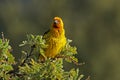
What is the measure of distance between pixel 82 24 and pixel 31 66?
28.2m

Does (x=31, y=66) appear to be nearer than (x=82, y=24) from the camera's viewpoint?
Yes

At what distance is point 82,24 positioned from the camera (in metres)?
33.8

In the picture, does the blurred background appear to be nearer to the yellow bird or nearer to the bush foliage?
the yellow bird

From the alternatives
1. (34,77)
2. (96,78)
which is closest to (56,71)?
(34,77)

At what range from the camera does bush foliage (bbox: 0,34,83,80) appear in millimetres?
5539

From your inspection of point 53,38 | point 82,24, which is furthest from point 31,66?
point 82,24

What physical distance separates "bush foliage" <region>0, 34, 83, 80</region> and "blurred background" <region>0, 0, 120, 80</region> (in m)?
23.2

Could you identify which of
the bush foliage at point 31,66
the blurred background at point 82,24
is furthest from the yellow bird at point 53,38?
the blurred background at point 82,24

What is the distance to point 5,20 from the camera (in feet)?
112

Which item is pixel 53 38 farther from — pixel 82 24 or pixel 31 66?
pixel 82 24

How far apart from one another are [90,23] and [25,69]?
2853 cm

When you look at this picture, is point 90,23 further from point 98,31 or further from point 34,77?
point 34,77

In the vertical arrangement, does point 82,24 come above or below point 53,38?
above

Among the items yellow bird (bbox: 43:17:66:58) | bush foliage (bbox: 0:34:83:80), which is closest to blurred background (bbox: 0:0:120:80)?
yellow bird (bbox: 43:17:66:58)
